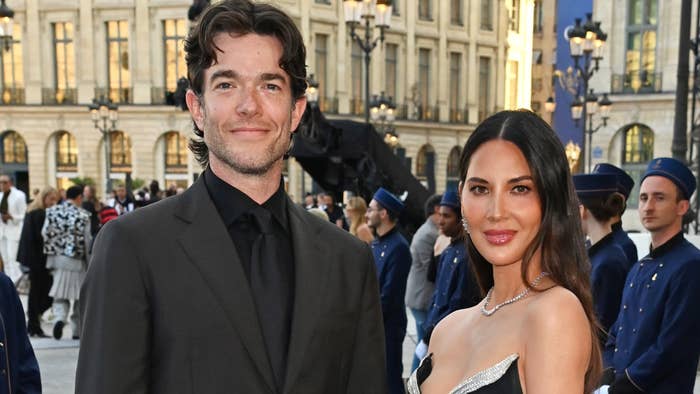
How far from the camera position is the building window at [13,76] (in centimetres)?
3612

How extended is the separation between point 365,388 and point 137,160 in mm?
35711

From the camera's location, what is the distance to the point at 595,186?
4.45 m

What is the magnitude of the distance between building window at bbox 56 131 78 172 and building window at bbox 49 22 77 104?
2028mm

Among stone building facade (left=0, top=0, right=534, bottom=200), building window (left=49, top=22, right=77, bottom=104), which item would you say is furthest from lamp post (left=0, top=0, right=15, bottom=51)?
building window (left=49, top=22, right=77, bottom=104)

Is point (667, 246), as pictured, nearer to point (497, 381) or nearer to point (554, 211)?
point (554, 211)

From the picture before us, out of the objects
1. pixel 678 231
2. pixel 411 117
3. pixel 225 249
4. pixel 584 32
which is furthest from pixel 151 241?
pixel 411 117

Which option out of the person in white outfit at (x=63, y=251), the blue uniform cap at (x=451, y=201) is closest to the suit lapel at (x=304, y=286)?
the blue uniform cap at (x=451, y=201)

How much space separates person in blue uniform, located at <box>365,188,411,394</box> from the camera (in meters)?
5.93

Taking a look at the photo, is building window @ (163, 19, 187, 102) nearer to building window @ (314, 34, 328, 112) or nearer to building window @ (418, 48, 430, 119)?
building window @ (314, 34, 328, 112)

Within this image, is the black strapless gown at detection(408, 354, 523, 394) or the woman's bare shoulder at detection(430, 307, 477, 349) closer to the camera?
the black strapless gown at detection(408, 354, 523, 394)

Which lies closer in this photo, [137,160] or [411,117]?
[137,160]

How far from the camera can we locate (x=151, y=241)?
1841 millimetres

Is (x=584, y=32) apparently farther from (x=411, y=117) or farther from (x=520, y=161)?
(x=411, y=117)

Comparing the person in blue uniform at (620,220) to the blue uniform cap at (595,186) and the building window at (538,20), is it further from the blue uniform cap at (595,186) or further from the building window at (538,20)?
the building window at (538,20)
